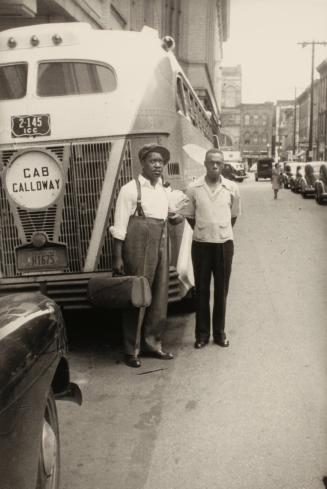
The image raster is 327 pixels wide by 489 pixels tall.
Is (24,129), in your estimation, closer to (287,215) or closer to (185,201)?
(185,201)

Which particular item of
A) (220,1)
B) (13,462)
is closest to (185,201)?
(13,462)

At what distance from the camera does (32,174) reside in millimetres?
6258

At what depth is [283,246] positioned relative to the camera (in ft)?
43.7

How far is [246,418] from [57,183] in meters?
2.89

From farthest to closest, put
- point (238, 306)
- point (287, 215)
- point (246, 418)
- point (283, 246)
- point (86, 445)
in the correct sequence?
point (287, 215)
point (283, 246)
point (238, 306)
point (246, 418)
point (86, 445)

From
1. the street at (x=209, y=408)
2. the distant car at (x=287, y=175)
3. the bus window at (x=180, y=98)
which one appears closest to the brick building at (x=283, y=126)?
the distant car at (x=287, y=175)

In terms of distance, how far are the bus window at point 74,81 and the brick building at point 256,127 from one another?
11587 centimetres

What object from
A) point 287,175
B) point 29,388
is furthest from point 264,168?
point 29,388

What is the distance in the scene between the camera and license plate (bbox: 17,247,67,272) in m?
6.35

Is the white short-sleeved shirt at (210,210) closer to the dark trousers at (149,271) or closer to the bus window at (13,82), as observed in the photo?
the dark trousers at (149,271)

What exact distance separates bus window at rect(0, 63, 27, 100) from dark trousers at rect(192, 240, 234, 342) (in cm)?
223

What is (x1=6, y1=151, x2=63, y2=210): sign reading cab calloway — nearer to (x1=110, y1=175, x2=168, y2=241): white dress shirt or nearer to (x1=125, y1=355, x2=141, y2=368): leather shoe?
(x1=110, y1=175, x2=168, y2=241): white dress shirt

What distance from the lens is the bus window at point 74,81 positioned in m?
6.35

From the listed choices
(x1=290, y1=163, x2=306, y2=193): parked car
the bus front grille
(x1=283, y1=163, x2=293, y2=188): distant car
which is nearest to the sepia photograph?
the bus front grille
